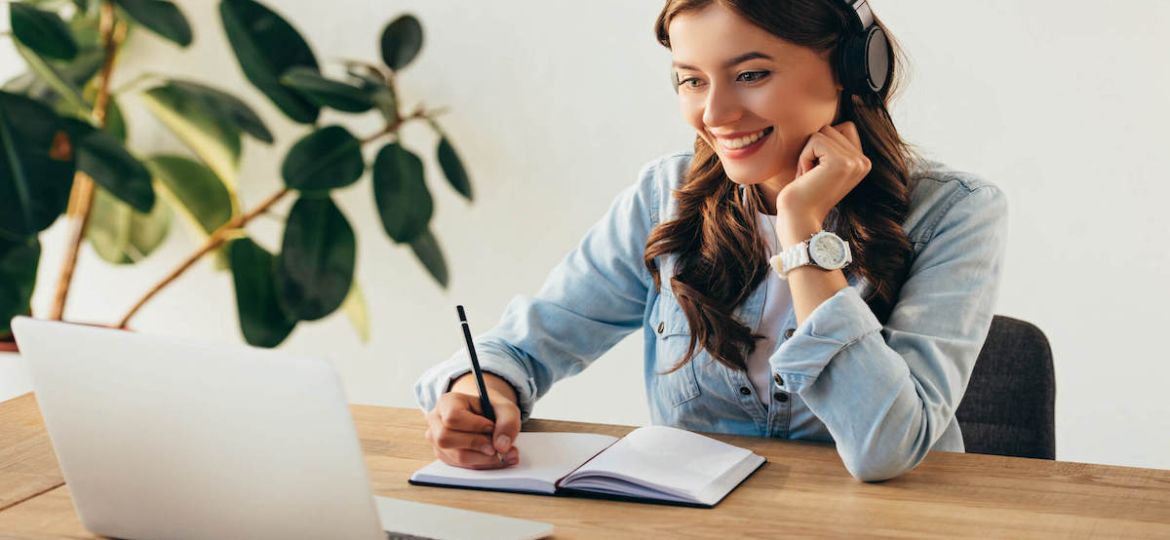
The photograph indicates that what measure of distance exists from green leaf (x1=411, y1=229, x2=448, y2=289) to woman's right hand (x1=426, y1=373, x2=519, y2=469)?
1538 mm

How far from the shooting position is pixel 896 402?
1.39m

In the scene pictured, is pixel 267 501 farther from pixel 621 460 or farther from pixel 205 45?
pixel 205 45

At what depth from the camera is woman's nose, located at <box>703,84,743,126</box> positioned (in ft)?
5.00

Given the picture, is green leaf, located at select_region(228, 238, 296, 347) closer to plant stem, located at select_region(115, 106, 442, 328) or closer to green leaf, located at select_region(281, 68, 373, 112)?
plant stem, located at select_region(115, 106, 442, 328)

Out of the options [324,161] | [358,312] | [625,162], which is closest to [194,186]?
[324,161]

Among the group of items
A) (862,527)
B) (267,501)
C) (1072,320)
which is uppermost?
(267,501)

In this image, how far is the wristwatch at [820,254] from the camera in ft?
4.84

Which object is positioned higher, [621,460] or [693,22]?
[693,22]

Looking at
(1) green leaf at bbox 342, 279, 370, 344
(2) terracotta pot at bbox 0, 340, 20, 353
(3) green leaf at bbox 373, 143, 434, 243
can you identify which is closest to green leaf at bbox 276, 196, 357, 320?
(3) green leaf at bbox 373, 143, 434, 243

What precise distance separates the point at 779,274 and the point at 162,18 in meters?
1.84

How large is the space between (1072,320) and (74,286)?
106 inches

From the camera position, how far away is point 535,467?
4.56ft

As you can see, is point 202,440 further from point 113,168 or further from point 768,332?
point 113,168

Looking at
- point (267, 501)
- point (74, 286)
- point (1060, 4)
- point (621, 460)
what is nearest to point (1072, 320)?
point (1060, 4)
